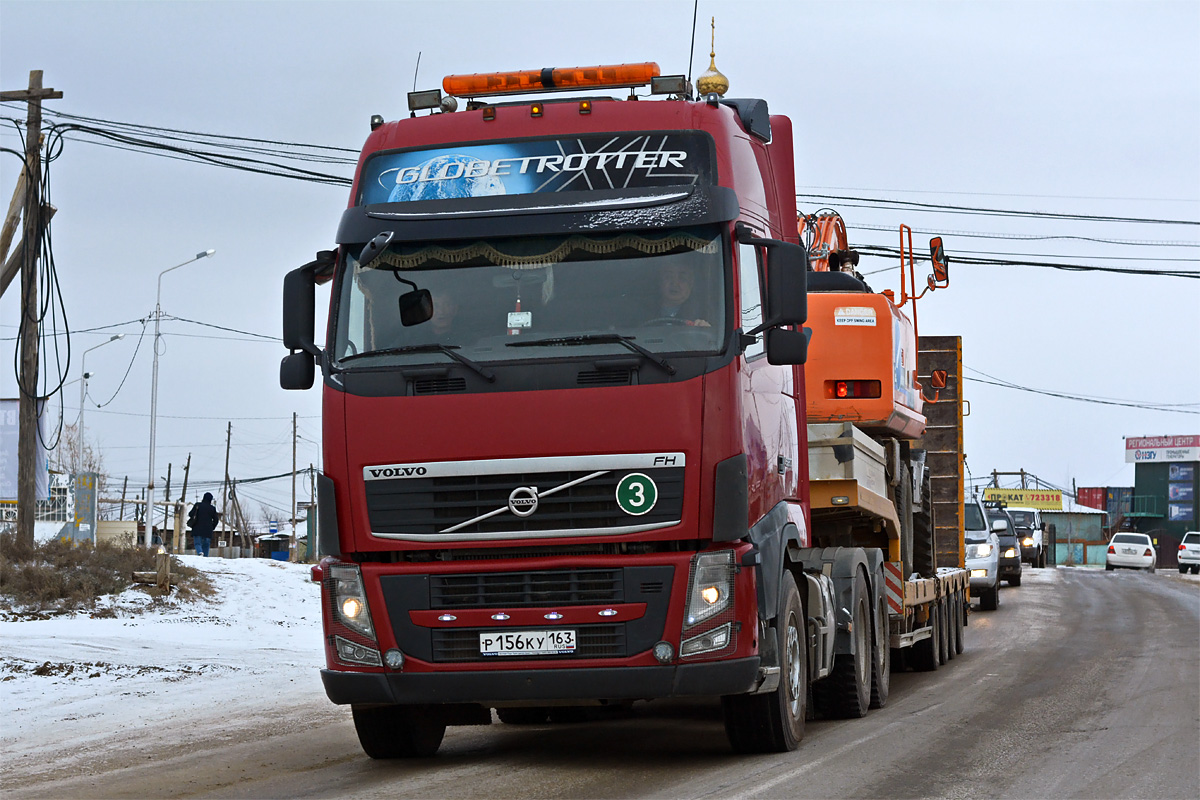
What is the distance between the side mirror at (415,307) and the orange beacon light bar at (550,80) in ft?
6.49

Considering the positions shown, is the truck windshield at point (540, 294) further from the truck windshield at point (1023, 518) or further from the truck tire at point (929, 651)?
the truck windshield at point (1023, 518)

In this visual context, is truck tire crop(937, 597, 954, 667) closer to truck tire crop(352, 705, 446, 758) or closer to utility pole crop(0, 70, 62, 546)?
truck tire crop(352, 705, 446, 758)

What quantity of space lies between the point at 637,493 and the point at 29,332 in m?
17.9

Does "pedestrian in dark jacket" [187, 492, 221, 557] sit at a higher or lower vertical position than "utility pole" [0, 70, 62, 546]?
lower

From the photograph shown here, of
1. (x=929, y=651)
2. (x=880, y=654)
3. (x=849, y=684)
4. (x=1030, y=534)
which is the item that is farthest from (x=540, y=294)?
(x=1030, y=534)

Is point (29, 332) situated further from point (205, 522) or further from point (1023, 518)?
point (1023, 518)

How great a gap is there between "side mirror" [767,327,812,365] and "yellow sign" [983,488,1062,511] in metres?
97.5

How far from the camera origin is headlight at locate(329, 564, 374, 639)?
7832 millimetres

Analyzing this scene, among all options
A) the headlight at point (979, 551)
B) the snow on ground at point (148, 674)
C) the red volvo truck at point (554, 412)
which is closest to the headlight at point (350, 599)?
the red volvo truck at point (554, 412)

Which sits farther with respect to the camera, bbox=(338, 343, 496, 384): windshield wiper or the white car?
the white car

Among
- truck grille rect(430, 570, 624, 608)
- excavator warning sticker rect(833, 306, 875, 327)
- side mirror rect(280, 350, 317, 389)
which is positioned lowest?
truck grille rect(430, 570, 624, 608)

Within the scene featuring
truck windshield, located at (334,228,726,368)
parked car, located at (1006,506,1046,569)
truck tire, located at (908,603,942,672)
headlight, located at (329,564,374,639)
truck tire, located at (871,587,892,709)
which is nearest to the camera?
truck windshield, located at (334,228,726,368)

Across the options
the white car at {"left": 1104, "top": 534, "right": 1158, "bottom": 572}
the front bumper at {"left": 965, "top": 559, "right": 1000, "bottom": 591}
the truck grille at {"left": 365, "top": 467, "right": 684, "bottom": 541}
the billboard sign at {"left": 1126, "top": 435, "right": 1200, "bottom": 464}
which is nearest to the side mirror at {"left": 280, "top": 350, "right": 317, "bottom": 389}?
the truck grille at {"left": 365, "top": 467, "right": 684, "bottom": 541}

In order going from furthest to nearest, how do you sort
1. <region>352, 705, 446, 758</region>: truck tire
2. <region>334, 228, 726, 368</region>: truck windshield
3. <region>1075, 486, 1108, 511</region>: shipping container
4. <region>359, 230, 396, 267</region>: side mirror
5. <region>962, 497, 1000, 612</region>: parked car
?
<region>1075, 486, 1108, 511</region>: shipping container < <region>962, 497, 1000, 612</region>: parked car < <region>352, 705, 446, 758</region>: truck tire < <region>359, 230, 396, 267</region>: side mirror < <region>334, 228, 726, 368</region>: truck windshield
